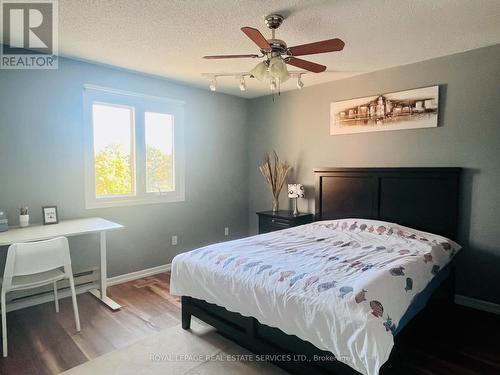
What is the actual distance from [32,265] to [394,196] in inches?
135

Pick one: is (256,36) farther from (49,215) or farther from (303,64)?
(49,215)

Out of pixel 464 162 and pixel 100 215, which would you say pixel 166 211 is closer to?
pixel 100 215

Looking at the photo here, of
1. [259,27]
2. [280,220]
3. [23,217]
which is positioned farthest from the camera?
[280,220]

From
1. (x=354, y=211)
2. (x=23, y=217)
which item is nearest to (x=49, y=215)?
(x=23, y=217)

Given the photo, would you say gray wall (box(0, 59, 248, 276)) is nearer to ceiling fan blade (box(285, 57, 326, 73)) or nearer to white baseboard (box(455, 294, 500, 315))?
ceiling fan blade (box(285, 57, 326, 73))

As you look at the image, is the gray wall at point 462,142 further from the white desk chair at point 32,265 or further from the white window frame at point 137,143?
the white desk chair at point 32,265

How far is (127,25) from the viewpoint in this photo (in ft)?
7.77

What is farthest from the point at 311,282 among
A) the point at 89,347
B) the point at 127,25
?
the point at 127,25

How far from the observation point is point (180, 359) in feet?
7.09

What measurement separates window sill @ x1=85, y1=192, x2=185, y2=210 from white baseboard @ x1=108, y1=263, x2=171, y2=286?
0.84 m

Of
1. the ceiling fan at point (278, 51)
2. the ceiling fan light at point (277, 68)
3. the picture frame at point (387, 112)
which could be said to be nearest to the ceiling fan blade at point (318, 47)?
the ceiling fan at point (278, 51)

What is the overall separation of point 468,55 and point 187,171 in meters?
3.44

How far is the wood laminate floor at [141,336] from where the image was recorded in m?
2.09

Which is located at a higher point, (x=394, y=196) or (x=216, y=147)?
(x=216, y=147)
